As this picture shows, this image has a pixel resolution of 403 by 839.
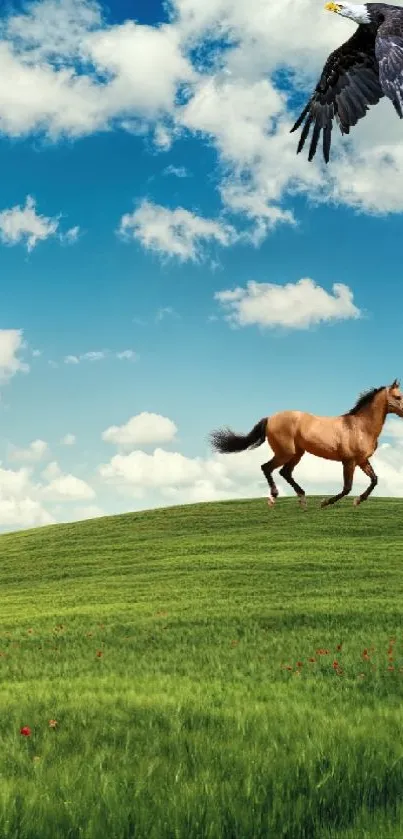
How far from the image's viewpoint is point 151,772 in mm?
6277

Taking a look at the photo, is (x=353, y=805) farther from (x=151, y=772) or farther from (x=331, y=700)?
(x=331, y=700)

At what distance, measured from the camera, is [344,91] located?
14523mm

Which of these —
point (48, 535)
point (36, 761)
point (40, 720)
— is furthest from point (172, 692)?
point (48, 535)

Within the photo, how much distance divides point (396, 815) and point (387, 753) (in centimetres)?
127

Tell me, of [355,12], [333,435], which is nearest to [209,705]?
[355,12]

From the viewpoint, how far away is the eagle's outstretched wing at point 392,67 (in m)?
9.00

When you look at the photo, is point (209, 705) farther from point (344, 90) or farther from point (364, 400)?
point (364, 400)

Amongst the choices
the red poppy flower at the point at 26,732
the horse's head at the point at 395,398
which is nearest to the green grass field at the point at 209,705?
the red poppy flower at the point at 26,732

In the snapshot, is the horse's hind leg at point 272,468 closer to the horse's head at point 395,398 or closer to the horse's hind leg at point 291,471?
the horse's hind leg at point 291,471

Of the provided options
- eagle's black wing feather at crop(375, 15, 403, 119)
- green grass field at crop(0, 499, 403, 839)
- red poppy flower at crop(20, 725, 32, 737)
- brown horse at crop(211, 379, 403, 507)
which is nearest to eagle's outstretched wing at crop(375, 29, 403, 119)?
eagle's black wing feather at crop(375, 15, 403, 119)

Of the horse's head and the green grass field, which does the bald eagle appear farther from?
the horse's head

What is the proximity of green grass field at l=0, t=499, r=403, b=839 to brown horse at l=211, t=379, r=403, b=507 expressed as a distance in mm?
3008

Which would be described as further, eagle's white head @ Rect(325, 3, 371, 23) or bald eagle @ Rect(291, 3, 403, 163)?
bald eagle @ Rect(291, 3, 403, 163)

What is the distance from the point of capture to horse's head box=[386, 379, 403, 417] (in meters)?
24.2
